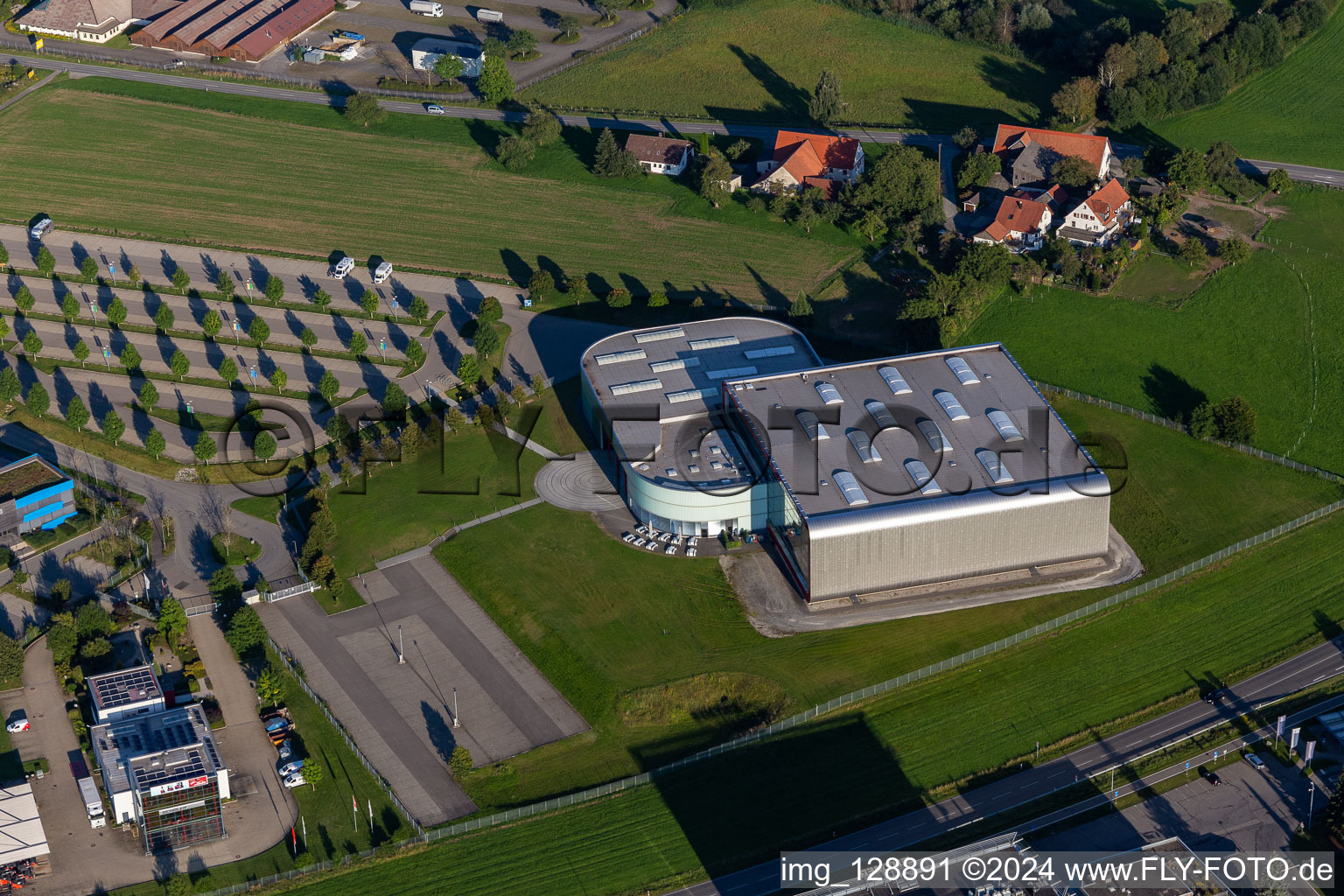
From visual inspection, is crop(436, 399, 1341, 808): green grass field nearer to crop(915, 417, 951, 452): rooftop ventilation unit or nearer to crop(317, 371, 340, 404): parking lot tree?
crop(915, 417, 951, 452): rooftop ventilation unit

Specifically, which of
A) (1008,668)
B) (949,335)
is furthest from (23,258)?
(1008,668)

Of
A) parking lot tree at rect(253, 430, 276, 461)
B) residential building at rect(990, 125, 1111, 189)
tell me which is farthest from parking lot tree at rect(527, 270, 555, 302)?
residential building at rect(990, 125, 1111, 189)

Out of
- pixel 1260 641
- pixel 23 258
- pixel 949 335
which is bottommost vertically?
pixel 1260 641

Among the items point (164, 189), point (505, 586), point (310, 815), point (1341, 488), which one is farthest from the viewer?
point (164, 189)

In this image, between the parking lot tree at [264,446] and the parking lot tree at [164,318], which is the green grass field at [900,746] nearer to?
the parking lot tree at [264,446]

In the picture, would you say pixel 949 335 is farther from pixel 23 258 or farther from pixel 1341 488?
pixel 23 258

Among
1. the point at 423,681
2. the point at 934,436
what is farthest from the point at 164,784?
the point at 934,436

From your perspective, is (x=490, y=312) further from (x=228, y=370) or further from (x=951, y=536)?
(x=951, y=536)

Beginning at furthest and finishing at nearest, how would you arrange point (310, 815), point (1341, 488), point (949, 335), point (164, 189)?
point (164, 189)
point (949, 335)
point (1341, 488)
point (310, 815)
